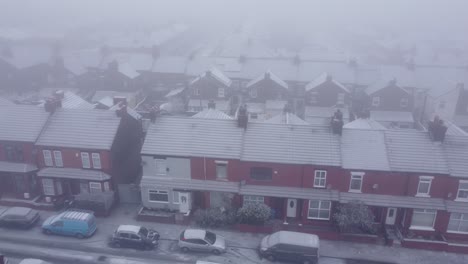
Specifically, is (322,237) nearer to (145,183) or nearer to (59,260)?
(145,183)

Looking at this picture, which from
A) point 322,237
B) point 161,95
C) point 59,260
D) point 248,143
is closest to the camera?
point 59,260

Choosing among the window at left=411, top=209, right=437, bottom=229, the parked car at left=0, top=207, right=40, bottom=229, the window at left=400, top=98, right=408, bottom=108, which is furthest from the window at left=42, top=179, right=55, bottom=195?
the window at left=400, top=98, right=408, bottom=108

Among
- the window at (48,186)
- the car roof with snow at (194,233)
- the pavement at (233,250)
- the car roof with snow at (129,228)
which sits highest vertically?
the window at (48,186)

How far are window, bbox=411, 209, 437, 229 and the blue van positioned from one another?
27149 mm

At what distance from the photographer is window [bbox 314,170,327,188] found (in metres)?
33.4

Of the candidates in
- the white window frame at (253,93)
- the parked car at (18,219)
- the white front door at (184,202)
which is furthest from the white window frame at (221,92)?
the parked car at (18,219)

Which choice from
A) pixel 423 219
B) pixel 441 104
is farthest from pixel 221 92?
pixel 423 219

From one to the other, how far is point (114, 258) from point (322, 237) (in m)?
17.0

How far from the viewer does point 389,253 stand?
103 feet

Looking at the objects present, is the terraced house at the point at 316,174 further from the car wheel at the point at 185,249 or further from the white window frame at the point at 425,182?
the car wheel at the point at 185,249

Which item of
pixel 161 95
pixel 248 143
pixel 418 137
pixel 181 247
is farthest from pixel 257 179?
pixel 161 95

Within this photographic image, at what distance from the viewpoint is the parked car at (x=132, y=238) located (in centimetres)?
3095

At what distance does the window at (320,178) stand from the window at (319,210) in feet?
4.76

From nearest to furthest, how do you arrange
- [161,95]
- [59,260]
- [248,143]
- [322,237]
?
[59,260] < [322,237] < [248,143] < [161,95]
